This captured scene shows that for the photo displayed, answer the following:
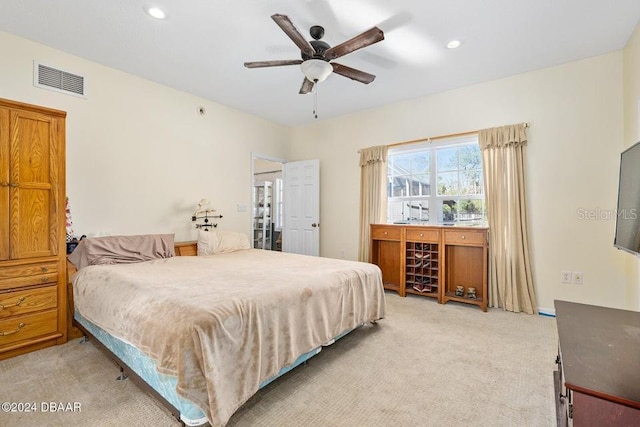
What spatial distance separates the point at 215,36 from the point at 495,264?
13.1ft

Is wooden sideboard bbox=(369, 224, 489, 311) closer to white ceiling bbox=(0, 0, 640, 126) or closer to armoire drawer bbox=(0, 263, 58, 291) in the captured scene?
white ceiling bbox=(0, 0, 640, 126)

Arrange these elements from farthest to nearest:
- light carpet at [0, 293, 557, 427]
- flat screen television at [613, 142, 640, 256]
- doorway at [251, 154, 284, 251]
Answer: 1. doorway at [251, 154, 284, 251]
2. light carpet at [0, 293, 557, 427]
3. flat screen television at [613, 142, 640, 256]

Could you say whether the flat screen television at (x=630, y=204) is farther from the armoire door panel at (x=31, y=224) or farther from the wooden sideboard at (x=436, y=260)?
the armoire door panel at (x=31, y=224)

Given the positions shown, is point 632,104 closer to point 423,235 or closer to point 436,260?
point 423,235

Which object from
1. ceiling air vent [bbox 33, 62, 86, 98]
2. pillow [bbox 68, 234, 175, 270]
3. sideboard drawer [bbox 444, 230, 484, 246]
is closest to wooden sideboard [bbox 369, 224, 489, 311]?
sideboard drawer [bbox 444, 230, 484, 246]

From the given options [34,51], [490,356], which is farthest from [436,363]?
[34,51]

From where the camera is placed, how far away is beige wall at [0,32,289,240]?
301 cm

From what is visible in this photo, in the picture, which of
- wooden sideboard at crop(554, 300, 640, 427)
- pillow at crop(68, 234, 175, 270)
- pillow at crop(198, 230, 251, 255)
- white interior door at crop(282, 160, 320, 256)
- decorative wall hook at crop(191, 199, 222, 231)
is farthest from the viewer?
white interior door at crop(282, 160, 320, 256)

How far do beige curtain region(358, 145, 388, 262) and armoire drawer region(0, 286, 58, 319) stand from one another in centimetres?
370

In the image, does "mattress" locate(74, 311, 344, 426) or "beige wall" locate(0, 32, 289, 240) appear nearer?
"mattress" locate(74, 311, 344, 426)

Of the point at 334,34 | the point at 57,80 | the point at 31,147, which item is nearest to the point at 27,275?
the point at 31,147

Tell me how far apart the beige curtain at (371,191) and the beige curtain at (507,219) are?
4.54 feet

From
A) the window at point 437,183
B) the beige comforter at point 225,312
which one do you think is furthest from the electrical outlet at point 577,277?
the beige comforter at point 225,312

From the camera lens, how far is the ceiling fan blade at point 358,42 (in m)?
2.10
